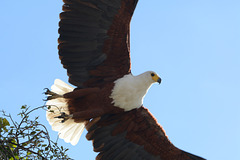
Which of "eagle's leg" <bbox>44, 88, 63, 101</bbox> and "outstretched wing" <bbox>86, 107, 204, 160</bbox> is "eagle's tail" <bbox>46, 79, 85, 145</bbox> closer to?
"eagle's leg" <bbox>44, 88, 63, 101</bbox>

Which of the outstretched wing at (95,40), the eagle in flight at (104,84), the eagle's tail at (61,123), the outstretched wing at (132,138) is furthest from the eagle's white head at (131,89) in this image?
the eagle's tail at (61,123)

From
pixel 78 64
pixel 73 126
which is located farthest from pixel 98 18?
pixel 73 126

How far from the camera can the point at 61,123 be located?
712 centimetres

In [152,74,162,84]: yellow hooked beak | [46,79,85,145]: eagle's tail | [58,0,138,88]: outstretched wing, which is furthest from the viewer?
[46,79,85,145]: eagle's tail

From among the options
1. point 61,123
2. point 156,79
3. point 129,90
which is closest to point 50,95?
point 61,123

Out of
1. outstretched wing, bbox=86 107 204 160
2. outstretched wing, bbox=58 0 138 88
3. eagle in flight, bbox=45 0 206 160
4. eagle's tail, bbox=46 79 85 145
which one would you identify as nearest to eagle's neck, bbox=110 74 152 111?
eagle in flight, bbox=45 0 206 160

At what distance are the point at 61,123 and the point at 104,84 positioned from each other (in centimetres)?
118

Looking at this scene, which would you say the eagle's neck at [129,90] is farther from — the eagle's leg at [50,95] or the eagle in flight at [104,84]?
the eagle's leg at [50,95]

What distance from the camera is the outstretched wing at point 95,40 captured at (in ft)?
20.9

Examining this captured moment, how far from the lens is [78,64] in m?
6.64

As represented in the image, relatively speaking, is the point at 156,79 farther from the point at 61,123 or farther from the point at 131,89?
the point at 61,123

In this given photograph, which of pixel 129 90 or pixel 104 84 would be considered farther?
pixel 104 84

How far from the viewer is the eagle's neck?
21.2 feet

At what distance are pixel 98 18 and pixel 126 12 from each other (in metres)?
0.49
